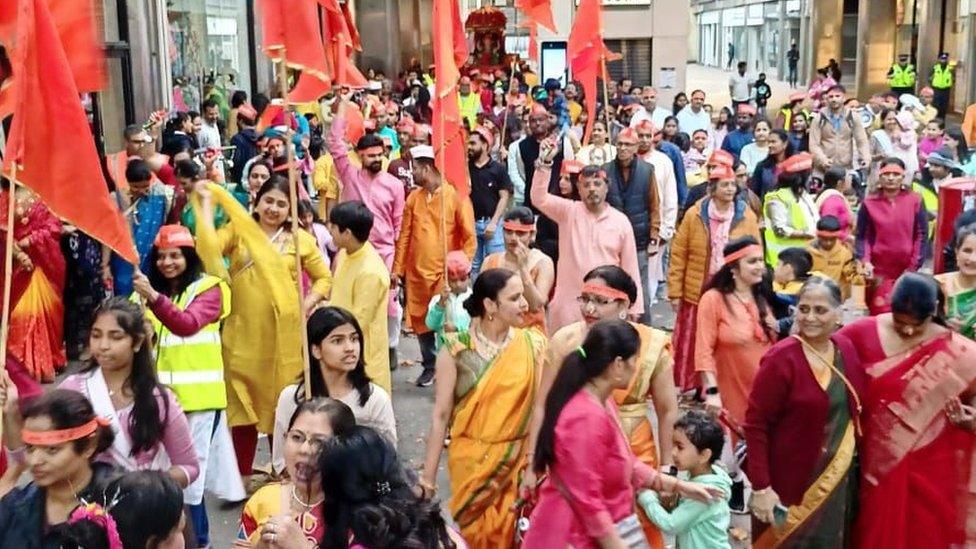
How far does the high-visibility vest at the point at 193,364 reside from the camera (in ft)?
19.7

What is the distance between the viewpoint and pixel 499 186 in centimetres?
1055

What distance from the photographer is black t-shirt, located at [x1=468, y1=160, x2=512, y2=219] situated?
34.4ft

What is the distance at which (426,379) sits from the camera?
9438mm

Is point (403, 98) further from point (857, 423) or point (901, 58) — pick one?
point (857, 423)

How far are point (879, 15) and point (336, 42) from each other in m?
32.9

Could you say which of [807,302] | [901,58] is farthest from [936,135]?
[901,58]

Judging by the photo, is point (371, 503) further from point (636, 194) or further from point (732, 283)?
point (636, 194)

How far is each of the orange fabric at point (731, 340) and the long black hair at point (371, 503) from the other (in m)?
3.37

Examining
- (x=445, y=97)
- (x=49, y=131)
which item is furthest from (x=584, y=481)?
(x=445, y=97)

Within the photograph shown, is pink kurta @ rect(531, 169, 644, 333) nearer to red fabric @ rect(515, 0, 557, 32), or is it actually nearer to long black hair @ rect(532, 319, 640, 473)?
long black hair @ rect(532, 319, 640, 473)

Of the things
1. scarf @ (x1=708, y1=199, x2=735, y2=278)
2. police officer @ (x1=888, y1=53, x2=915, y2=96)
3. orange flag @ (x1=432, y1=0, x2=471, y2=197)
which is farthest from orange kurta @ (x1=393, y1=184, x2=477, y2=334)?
police officer @ (x1=888, y1=53, x2=915, y2=96)

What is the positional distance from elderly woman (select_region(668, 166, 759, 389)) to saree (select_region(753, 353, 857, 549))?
11.0 feet

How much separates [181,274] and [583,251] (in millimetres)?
2667

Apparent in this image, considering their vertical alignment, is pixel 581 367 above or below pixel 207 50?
below
